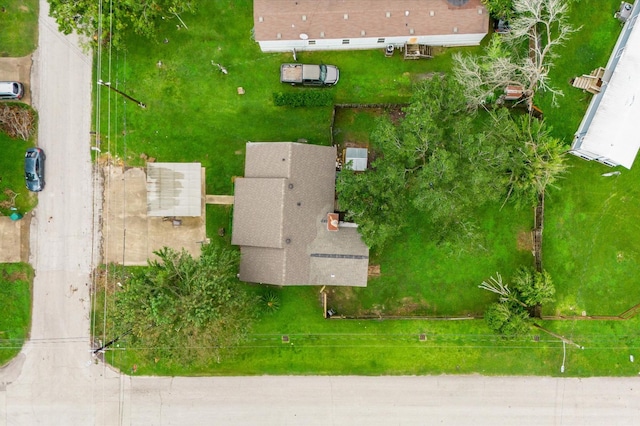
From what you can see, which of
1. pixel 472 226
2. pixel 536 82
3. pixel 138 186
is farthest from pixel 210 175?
pixel 536 82

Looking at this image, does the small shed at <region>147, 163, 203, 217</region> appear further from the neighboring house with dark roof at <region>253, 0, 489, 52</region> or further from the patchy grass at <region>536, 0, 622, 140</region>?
the patchy grass at <region>536, 0, 622, 140</region>

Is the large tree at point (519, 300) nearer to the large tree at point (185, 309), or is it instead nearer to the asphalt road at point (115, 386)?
the asphalt road at point (115, 386)

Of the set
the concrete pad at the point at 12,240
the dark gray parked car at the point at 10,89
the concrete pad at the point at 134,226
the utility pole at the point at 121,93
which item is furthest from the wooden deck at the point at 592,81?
the concrete pad at the point at 12,240

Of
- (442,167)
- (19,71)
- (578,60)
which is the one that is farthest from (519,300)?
(19,71)

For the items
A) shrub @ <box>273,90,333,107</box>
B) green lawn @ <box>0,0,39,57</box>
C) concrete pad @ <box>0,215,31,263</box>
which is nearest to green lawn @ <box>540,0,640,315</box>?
shrub @ <box>273,90,333,107</box>

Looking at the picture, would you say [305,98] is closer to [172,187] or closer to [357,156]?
[357,156]

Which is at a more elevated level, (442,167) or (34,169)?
(442,167)
